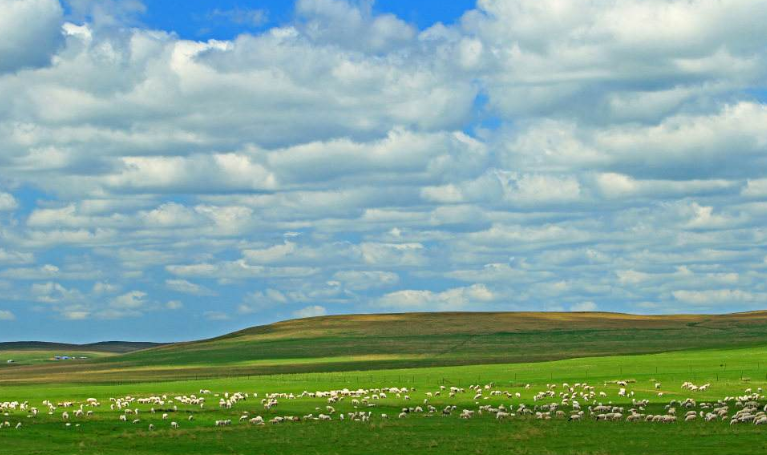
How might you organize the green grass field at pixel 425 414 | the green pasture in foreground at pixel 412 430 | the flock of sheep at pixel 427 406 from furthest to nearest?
the flock of sheep at pixel 427 406 < the green grass field at pixel 425 414 < the green pasture in foreground at pixel 412 430

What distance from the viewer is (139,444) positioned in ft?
190

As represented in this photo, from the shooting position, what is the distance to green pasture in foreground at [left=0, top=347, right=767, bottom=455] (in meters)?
52.3

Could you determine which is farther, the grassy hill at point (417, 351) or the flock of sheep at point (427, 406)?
the grassy hill at point (417, 351)

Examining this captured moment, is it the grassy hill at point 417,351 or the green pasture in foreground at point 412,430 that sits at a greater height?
the grassy hill at point 417,351

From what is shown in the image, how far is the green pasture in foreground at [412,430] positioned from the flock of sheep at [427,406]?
0.46 metres

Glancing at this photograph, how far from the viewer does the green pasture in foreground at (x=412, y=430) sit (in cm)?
5234

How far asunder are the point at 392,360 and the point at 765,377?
70.4 meters

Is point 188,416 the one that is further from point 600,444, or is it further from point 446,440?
point 600,444

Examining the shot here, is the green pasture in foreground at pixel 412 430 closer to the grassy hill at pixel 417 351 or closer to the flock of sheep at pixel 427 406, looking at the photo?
the flock of sheep at pixel 427 406

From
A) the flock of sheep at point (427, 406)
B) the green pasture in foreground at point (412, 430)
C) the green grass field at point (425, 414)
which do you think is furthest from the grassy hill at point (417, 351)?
the flock of sheep at point (427, 406)

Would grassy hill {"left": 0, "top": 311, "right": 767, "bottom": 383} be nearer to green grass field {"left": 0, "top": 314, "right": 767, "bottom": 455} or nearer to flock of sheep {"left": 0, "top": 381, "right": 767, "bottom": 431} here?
green grass field {"left": 0, "top": 314, "right": 767, "bottom": 455}

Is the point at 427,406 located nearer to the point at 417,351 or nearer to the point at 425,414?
the point at 425,414

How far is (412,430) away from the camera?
2419 inches

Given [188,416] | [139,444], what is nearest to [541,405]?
[188,416]
